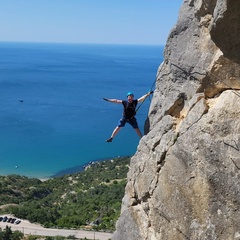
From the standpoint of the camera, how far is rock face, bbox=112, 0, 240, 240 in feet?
19.9

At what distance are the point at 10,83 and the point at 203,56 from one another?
146 meters

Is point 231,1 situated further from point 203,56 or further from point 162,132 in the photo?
point 162,132

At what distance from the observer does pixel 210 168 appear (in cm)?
617

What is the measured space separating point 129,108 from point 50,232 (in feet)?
95.8

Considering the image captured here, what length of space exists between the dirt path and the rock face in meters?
26.1

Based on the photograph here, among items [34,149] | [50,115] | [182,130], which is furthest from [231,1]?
[50,115]

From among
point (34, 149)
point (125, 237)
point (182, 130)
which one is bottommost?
point (34, 149)

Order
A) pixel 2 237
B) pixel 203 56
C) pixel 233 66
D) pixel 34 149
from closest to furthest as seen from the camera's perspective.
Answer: pixel 233 66
pixel 203 56
pixel 2 237
pixel 34 149

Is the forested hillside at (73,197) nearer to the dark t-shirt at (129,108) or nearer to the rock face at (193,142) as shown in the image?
the dark t-shirt at (129,108)

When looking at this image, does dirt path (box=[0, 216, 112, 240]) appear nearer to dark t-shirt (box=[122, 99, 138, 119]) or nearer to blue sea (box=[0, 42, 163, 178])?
blue sea (box=[0, 42, 163, 178])

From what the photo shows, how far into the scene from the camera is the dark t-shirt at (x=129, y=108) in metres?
9.35

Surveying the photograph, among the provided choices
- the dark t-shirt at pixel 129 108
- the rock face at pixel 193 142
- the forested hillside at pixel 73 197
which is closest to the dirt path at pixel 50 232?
the forested hillside at pixel 73 197

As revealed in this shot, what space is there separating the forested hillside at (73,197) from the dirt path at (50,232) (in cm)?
121

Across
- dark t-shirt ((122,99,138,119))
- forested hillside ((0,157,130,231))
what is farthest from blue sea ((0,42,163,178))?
dark t-shirt ((122,99,138,119))
